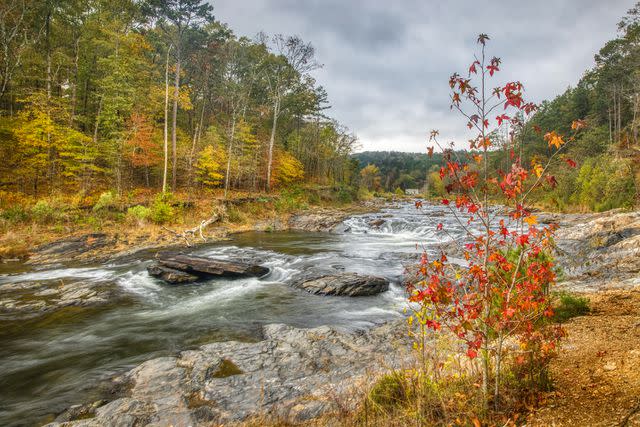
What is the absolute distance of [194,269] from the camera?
11.2 metres

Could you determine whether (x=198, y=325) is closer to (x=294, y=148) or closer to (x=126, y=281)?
(x=126, y=281)

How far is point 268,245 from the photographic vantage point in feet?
55.8

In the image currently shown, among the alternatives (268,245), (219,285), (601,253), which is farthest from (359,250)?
(601,253)

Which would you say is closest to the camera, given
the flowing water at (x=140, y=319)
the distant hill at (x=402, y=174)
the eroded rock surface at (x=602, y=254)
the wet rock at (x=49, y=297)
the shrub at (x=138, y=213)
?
the flowing water at (x=140, y=319)

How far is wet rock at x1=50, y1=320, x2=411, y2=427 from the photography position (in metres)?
3.99

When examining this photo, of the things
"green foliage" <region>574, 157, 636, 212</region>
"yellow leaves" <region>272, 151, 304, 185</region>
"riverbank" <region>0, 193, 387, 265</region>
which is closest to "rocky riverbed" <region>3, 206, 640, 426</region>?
"riverbank" <region>0, 193, 387, 265</region>

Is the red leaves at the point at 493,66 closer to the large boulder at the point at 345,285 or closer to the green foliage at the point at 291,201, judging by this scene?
the large boulder at the point at 345,285

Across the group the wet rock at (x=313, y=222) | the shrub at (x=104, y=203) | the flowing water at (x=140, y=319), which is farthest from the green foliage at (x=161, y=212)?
the wet rock at (x=313, y=222)

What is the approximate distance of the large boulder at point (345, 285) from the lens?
9.55 metres

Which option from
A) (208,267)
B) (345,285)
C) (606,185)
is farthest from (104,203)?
(606,185)

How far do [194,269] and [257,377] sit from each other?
7116mm

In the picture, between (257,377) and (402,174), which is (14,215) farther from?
(402,174)

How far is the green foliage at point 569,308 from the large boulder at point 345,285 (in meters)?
4.82

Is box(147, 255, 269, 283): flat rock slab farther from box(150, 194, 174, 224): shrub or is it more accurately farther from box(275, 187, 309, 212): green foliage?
box(275, 187, 309, 212): green foliage
